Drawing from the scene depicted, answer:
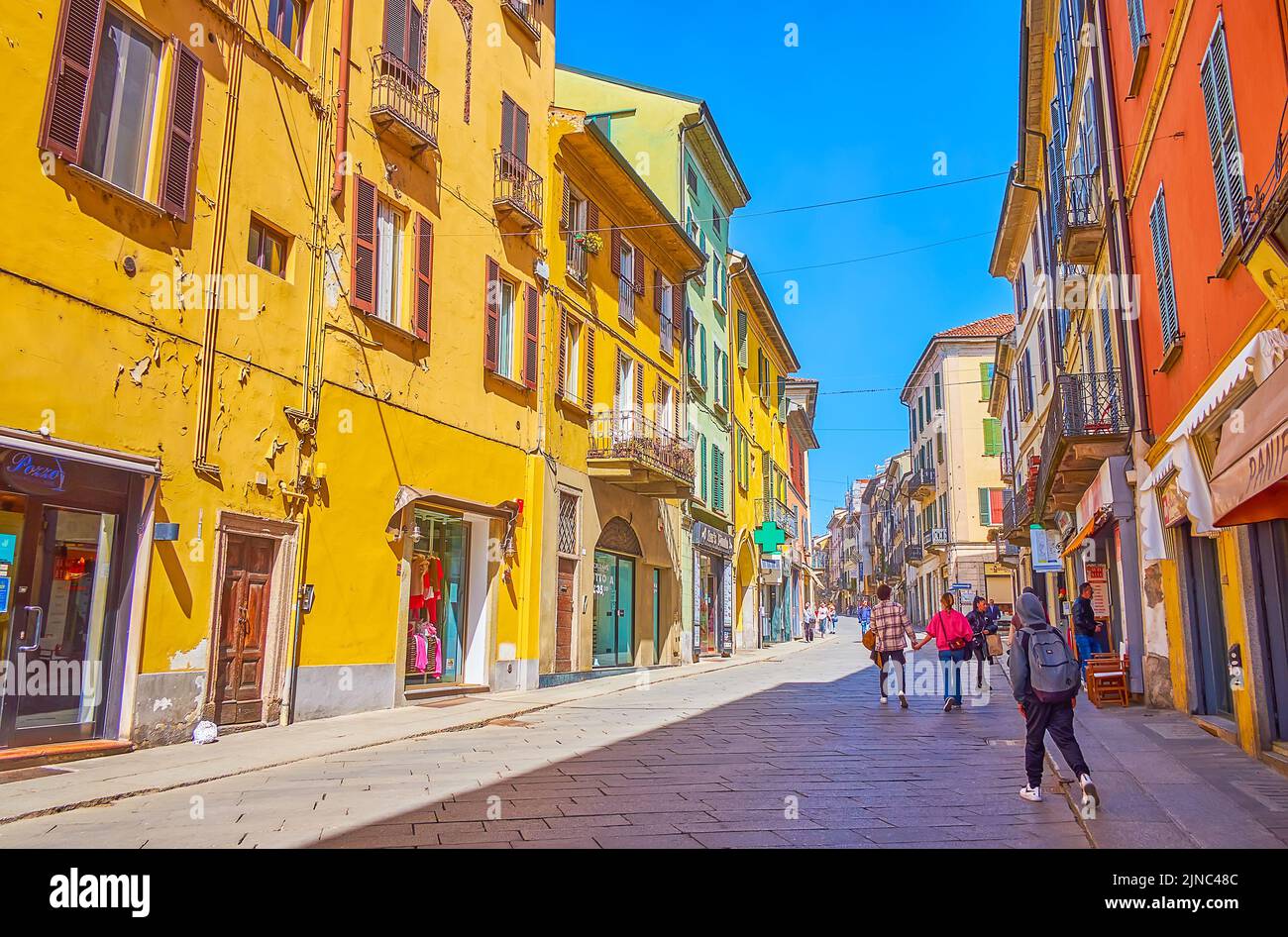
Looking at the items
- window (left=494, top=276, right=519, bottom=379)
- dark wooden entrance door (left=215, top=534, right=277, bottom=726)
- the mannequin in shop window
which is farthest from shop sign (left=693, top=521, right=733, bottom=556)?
dark wooden entrance door (left=215, top=534, right=277, bottom=726)

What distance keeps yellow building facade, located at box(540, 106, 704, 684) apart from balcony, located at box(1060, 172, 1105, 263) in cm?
861

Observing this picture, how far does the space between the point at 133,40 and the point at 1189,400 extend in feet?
38.6

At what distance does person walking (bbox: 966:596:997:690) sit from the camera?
18281mm

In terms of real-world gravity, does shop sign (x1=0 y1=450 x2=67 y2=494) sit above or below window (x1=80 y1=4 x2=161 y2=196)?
below

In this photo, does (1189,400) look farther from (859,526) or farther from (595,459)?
(859,526)

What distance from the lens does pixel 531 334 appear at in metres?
18.4

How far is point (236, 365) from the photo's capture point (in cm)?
1160

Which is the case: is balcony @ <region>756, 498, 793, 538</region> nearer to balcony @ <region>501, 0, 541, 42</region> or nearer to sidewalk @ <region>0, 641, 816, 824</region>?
balcony @ <region>501, 0, 541, 42</region>

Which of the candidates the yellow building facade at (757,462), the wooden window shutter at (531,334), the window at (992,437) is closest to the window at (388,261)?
the wooden window shutter at (531,334)

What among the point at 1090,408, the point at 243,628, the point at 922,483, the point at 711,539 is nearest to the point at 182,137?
the point at 243,628

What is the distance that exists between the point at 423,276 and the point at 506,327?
3004 millimetres

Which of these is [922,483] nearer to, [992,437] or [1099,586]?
[992,437]

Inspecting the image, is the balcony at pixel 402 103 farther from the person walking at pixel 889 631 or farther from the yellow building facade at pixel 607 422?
the person walking at pixel 889 631
